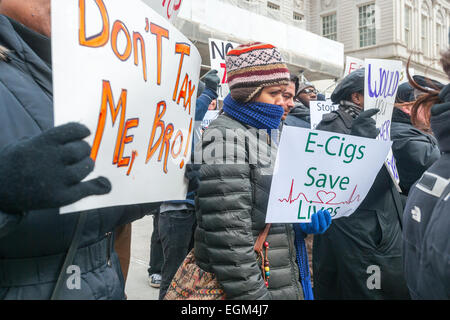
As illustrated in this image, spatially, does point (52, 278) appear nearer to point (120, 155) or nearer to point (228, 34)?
point (120, 155)

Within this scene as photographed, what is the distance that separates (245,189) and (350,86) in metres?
1.48

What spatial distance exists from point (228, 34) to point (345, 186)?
10686mm

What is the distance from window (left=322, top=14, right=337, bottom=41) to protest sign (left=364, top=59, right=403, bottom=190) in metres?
27.7

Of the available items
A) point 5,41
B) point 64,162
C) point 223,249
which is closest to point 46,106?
point 5,41

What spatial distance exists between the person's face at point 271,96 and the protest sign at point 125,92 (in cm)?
64

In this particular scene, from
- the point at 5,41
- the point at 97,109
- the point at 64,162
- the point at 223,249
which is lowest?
the point at 223,249

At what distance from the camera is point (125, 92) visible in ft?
3.45

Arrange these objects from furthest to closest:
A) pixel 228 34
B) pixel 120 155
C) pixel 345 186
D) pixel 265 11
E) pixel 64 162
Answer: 1. pixel 265 11
2. pixel 228 34
3. pixel 345 186
4. pixel 120 155
5. pixel 64 162

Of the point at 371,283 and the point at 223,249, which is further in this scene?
the point at 371,283

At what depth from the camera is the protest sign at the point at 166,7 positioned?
5.62 feet

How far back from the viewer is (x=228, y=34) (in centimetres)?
1189

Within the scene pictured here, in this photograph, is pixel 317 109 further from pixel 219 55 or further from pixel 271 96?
pixel 271 96

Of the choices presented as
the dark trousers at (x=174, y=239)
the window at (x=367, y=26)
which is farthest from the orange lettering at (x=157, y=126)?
the window at (x=367, y=26)

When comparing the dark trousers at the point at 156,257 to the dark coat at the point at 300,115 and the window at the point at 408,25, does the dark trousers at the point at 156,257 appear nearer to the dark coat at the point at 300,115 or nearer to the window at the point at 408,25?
the dark coat at the point at 300,115
